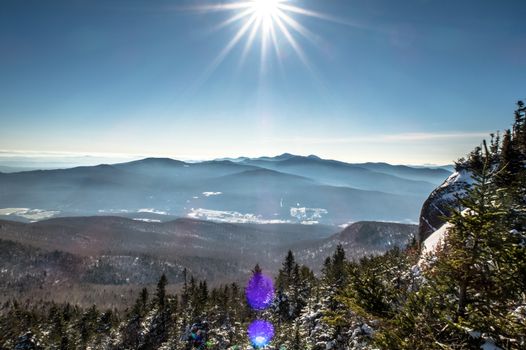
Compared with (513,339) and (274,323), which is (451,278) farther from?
(274,323)

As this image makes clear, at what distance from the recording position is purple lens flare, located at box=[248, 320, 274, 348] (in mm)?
55375

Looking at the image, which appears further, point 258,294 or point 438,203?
point 258,294

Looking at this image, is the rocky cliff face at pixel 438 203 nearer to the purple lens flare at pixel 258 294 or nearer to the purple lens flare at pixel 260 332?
the purple lens flare at pixel 260 332

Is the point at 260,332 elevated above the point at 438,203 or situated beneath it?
situated beneath

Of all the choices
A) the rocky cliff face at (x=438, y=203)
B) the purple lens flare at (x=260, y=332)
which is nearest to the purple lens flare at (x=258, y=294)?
Result: the purple lens flare at (x=260, y=332)

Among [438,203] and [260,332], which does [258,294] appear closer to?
[260,332]

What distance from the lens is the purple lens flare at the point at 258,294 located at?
88.4m

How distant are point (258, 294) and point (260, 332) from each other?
25766mm

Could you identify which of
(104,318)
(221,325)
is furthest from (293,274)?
(104,318)

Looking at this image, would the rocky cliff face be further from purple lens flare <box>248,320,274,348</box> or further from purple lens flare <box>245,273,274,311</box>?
purple lens flare <box>245,273,274,311</box>

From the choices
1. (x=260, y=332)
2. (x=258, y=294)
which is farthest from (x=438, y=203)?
(x=258, y=294)

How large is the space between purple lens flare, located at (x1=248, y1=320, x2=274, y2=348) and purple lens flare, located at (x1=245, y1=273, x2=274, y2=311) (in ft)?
52.9

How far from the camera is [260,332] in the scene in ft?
213

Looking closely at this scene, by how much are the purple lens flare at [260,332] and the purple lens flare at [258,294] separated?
16.1 m
